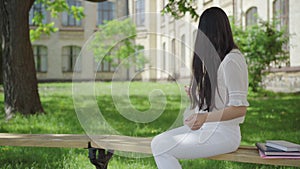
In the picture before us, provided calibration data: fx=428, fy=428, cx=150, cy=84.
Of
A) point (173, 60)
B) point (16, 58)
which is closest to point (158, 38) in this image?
point (173, 60)

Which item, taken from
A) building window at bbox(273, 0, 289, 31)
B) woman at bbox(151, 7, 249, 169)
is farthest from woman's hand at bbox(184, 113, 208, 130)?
building window at bbox(273, 0, 289, 31)

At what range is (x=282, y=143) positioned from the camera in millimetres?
2660

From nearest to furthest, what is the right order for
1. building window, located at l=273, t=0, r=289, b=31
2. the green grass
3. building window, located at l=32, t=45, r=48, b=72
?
the green grass
building window, located at l=273, t=0, r=289, b=31
building window, located at l=32, t=45, r=48, b=72

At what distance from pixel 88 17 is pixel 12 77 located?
2569cm

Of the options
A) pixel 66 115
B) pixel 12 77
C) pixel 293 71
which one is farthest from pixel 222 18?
pixel 293 71

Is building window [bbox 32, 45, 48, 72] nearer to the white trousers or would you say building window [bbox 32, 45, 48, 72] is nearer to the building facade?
the building facade

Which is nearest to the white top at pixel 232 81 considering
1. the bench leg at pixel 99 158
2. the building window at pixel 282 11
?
the bench leg at pixel 99 158

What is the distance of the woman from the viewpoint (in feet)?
8.37

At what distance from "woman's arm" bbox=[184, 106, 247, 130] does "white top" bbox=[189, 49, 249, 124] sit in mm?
35

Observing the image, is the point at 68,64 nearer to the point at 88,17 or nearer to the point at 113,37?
the point at 88,17

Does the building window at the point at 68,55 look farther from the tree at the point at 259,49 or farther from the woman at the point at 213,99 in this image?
the woman at the point at 213,99

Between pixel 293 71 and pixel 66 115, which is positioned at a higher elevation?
pixel 293 71

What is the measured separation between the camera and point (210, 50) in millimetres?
2645

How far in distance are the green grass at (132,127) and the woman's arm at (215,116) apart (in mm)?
138
